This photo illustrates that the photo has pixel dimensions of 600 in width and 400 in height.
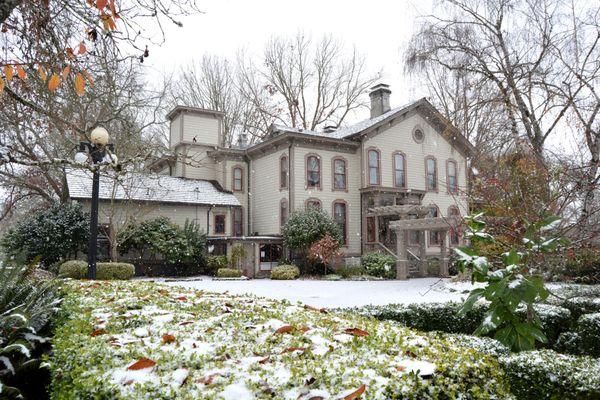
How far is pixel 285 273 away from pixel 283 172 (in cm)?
602

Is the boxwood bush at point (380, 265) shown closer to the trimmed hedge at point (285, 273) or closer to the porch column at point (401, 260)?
the porch column at point (401, 260)

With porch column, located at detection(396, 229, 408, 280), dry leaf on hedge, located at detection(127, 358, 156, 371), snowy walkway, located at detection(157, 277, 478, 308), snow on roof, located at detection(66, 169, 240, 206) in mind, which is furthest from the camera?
snow on roof, located at detection(66, 169, 240, 206)

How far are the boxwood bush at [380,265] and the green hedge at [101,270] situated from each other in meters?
9.93

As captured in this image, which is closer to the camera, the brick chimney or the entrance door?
the entrance door

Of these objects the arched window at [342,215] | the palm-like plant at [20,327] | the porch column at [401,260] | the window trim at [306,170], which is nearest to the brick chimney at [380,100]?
the window trim at [306,170]

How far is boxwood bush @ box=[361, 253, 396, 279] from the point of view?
67.7ft

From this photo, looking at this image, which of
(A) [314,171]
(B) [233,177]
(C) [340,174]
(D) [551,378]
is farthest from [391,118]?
→ (D) [551,378]

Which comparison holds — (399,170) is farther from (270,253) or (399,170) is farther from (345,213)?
(270,253)

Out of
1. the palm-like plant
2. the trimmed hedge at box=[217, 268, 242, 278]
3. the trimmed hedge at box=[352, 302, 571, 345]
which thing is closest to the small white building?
the trimmed hedge at box=[217, 268, 242, 278]

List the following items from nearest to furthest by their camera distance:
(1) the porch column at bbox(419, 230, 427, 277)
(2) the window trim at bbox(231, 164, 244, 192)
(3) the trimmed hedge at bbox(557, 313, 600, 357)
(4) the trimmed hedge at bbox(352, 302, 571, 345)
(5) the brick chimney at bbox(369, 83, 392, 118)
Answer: (3) the trimmed hedge at bbox(557, 313, 600, 357) < (4) the trimmed hedge at bbox(352, 302, 571, 345) < (1) the porch column at bbox(419, 230, 427, 277) < (2) the window trim at bbox(231, 164, 244, 192) < (5) the brick chimney at bbox(369, 83, 392, 118)

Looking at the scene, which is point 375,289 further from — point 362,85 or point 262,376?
point 362,85

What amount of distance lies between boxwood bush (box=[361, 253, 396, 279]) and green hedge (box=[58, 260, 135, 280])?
993 centimetres

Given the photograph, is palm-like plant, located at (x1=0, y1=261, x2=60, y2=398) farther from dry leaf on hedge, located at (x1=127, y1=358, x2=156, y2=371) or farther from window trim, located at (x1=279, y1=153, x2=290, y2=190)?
window trim, located at (x1=279, y1=153, x2=290, y2=190)

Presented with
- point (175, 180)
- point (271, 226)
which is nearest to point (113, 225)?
point (175, 180)
